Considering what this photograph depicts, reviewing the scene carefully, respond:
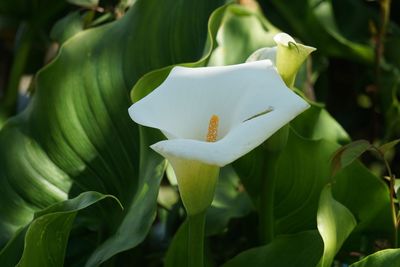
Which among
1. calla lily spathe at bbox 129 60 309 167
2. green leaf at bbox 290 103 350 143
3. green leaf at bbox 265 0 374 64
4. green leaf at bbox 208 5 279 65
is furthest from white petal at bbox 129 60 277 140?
green leaf at bbox 265 0 374 64

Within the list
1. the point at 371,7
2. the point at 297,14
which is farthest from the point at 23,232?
the point at 371,7

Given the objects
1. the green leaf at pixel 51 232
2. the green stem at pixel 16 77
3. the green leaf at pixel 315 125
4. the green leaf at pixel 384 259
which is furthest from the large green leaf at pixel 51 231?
the green stem at pixel 16 77

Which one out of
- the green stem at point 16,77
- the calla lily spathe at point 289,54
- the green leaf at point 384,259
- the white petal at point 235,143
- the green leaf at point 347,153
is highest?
the white petal at point 235,143

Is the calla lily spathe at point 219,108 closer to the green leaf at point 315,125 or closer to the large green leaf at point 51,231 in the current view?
the large green leaf at point 51,231

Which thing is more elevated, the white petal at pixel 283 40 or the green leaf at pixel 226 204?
the white petal at pixel 283 40

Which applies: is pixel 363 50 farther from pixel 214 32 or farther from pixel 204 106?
pixel 204 106

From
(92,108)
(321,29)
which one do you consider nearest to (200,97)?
(92,108)

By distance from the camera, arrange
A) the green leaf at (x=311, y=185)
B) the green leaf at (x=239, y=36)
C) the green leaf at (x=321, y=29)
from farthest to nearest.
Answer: the green leaf at (x=321, y=29)
the green leaf at (x=239, y=36)
the green leaf at (x=311, y=185)
